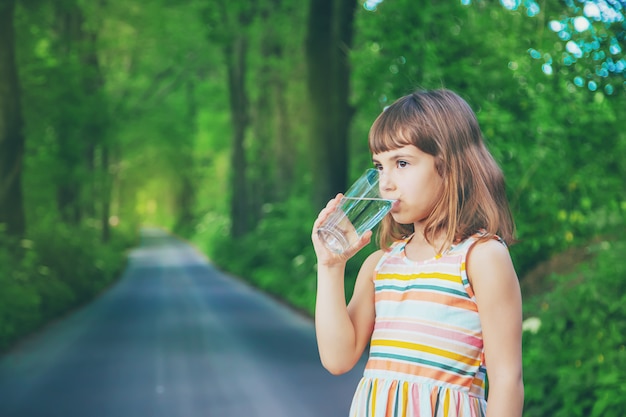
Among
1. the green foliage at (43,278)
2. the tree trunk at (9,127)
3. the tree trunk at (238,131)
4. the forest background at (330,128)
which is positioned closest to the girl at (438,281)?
the forest background at (330,128)

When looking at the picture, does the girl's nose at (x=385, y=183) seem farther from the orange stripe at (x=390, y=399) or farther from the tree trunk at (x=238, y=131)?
the tree trunk at (x=238, y=131)

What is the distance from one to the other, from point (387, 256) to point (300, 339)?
1183 cm

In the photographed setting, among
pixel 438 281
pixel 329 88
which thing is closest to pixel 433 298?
pixel 438 281

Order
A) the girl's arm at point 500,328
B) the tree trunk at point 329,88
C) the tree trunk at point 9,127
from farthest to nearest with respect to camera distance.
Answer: the tree trunk at point 329,88
the tree trunk at point 9,127
the girl's arm at point 500,328

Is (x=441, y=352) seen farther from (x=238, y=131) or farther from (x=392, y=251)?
(x=238, y=131)

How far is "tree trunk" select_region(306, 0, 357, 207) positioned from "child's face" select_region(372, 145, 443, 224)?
14836 mm

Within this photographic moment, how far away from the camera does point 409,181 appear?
2.21 meters

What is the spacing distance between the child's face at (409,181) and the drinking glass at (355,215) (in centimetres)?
2

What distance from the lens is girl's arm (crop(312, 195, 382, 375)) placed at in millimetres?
2256

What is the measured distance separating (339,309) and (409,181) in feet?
1.22

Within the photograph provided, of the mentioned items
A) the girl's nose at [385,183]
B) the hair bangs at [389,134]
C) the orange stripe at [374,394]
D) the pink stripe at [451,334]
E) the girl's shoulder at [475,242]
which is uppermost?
the hair bangs at [389,134]

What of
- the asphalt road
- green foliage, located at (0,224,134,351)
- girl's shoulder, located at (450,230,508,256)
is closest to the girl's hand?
girl's shoulder, located at (450,230,508,256)

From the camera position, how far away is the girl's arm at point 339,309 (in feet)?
7.40

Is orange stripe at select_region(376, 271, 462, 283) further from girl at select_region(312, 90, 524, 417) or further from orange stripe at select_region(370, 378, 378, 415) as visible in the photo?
orange stripe at select_region(370, 378, 378, 415)
